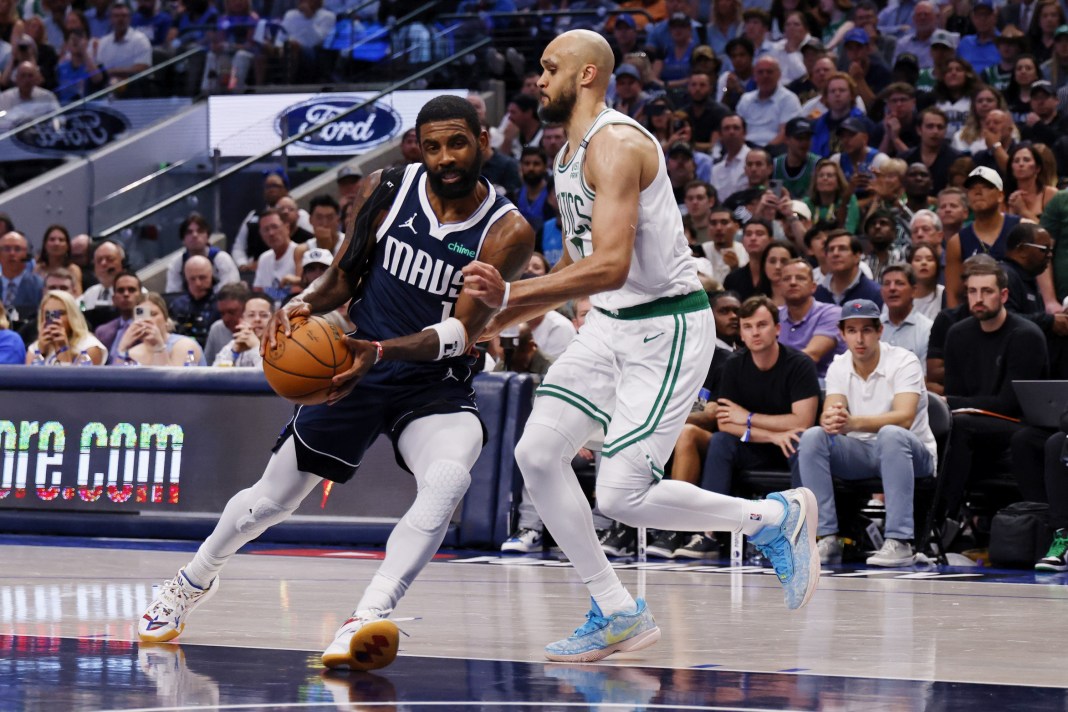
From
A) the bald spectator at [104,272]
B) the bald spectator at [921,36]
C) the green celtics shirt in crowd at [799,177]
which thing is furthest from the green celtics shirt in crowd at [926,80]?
the bald spectator at [104,272]

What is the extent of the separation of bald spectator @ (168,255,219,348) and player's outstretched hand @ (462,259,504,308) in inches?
362

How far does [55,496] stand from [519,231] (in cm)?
625

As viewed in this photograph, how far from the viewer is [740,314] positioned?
33.9 feet

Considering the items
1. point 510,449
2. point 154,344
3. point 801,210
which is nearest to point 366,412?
point 510,449

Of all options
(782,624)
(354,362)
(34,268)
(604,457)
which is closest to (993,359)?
(782,624)

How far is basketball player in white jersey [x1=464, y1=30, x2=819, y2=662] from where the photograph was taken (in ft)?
18.3

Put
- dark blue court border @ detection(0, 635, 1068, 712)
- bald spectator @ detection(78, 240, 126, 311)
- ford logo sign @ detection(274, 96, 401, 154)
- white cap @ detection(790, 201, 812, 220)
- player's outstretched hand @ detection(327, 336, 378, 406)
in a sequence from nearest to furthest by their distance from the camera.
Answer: dark blue court border @ detection(0, 635, 1068, 712), player's outstretched hand @ detection(327, 336, 378, 406), white cap @ detection(790, 201, 812, 220), bald spectator @ detection(78, 240, 126, 311), ford logo sign @ detection(274, 96, 401, 154)

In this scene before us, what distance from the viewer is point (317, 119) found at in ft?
59.2

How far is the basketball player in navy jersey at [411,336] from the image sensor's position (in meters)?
5.60

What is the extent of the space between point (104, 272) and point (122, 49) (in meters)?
6.01

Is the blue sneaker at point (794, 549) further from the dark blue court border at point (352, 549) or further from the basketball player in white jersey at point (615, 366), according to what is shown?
the dark blue court border at point (352, 549)

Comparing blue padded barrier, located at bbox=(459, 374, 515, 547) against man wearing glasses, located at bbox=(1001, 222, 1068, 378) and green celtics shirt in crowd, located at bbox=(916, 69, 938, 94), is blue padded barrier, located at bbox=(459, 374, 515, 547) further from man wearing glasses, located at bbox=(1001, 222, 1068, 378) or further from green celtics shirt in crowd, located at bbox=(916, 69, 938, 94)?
green celtics shirt in crowd, located at bbox=(916, 69, 938, 94)

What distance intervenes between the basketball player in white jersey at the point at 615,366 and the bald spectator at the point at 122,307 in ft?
25.8

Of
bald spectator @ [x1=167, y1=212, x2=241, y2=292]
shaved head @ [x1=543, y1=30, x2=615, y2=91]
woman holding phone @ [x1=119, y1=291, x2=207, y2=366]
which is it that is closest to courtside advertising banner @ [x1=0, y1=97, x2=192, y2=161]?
bald spectator @ [x1=167, y1=212, x2=241, y2=292]
